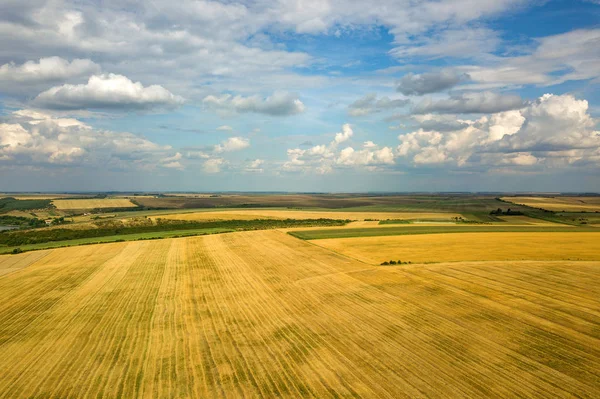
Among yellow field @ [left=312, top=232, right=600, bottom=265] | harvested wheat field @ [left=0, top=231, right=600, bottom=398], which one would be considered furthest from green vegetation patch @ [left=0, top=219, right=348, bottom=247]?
harvested wheat field @ [left=0, top=231, right=600, bottom=398]

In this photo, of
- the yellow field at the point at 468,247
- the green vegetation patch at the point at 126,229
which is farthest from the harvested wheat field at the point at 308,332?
the green vegetation patch at the point at 126,229

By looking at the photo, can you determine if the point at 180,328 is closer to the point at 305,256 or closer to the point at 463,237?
the point at 305,256

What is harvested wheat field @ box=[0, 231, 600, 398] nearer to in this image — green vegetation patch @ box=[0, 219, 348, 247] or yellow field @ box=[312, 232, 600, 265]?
yellow field @ box=[312, 232, 600, 265]

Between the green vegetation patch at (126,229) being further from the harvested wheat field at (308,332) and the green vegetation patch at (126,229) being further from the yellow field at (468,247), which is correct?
the harvested wheat field at (308,332)

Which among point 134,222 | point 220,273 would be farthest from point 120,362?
point 134,222

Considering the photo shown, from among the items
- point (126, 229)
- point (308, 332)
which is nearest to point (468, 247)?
point (308, 332)
